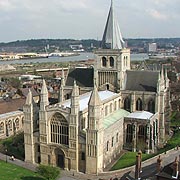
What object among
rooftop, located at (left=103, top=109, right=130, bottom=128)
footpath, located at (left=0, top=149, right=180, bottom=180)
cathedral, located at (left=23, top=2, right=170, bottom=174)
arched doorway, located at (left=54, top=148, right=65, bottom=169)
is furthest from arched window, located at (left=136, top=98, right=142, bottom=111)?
arched doorway, located at (left=54, top=148, right=65, bottom=169)

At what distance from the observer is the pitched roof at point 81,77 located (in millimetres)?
62406

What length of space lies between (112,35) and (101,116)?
66.3 feet

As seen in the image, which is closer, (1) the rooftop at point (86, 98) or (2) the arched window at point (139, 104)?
(1) the rooftop at point (86, 98)

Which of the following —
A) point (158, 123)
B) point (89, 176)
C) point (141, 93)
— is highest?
point (141, 93)

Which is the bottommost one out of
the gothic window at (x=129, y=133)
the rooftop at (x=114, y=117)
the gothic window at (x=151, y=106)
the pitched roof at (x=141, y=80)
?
the gothic window at (x=129, y=133)

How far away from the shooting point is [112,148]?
166ft

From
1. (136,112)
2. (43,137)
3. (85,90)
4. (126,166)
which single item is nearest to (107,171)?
(126,166)

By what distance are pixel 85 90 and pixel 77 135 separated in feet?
56.7

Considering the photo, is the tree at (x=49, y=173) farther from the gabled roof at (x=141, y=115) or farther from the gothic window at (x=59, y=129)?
the gabled roof at (x=141, y=115)

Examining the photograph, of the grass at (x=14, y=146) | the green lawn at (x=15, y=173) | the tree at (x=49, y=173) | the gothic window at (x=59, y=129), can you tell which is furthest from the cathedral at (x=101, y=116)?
the tree at (x=49, y=173)

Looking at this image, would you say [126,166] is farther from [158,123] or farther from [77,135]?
[158,123]

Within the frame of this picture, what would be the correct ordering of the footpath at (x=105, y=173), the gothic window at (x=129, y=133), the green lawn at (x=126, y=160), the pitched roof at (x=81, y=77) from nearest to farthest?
the footpath at (x=105, y=173), the green lawn at (x=126, y=160), the gothic window at (x=129, y=133), the pitched roof at (x=81, y=77)

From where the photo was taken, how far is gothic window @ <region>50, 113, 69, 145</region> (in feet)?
154

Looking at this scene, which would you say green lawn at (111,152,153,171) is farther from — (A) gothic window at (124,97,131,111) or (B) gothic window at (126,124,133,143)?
(A) gothic window at (124,97,131,111)
